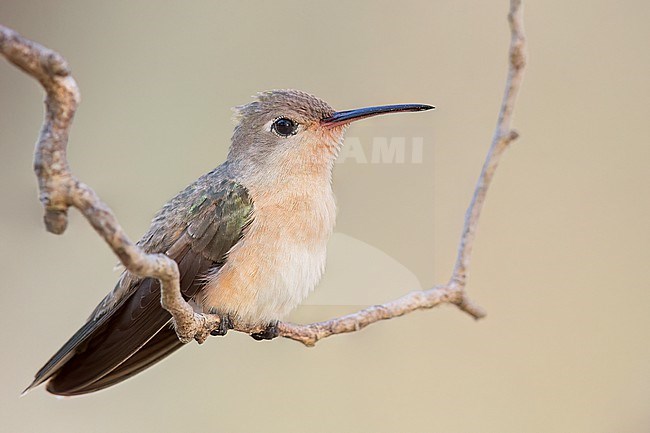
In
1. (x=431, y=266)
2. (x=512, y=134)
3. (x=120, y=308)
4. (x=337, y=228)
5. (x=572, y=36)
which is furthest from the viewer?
(x=572, y=36)

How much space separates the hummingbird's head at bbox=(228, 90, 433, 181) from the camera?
1.08m

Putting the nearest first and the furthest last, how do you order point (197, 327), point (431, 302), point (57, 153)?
1. point (57, 153)
2. point (197, 327)
3. point (431, 302)

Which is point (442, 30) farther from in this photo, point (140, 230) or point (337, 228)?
point (140, 230)

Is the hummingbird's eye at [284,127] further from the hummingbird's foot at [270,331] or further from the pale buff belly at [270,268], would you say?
the hummingbird's foot at [270,331]

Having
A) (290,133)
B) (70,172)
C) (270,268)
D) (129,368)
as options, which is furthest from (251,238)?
(70,172)

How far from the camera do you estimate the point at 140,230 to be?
134 cm

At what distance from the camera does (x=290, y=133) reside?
1.10 m

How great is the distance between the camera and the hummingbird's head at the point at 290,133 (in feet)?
3.55

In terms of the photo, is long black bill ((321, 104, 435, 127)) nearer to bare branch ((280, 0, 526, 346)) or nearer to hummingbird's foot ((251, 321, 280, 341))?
bare branch ((280, 0, 526, 346))

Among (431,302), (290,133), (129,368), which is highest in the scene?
(290,133)

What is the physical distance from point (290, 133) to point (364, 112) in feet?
0.44

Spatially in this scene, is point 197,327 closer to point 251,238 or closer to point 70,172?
point 251,238

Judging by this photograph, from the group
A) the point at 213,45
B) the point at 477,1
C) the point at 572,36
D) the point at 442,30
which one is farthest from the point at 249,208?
the point at 572,36

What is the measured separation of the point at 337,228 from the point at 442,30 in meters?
0.68
